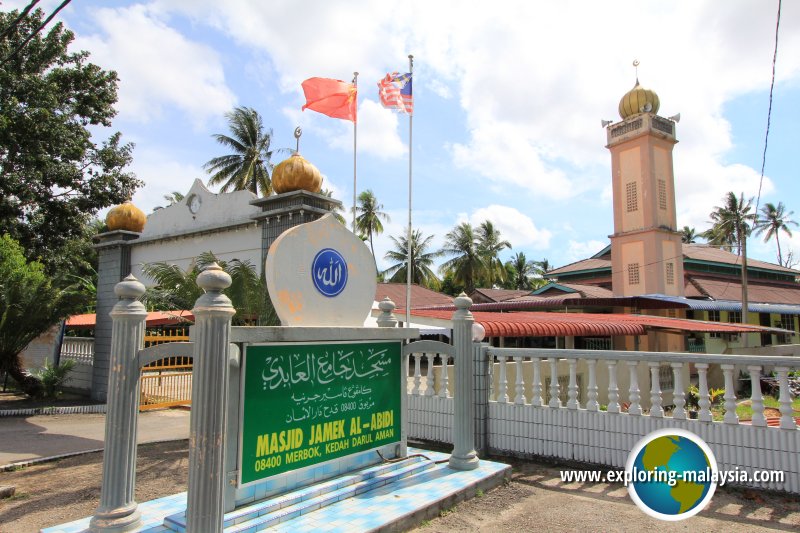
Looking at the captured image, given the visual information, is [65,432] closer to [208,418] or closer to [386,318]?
[386,318]

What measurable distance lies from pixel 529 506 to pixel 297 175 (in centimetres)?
660

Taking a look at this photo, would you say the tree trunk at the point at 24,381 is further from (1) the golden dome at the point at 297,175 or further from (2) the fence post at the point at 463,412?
(2) the fence post at the point at 463,412

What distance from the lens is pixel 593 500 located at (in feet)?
16.7

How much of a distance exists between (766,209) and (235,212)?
56.6 m

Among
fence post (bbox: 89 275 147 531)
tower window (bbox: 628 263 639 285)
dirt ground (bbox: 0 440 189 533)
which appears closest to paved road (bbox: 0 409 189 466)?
dirt ground (bbox: 0 440 189 533)

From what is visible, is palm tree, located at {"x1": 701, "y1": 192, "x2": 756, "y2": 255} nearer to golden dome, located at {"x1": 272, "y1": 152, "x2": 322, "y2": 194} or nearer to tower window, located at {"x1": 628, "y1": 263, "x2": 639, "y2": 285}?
tower window, located at {"x1": 628, "y1": 263, "x2": 639, "y2": 285}

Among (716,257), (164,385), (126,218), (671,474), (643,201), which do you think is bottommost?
(671,474)

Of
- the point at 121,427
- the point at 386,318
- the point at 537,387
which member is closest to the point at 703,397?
the point at 537,387

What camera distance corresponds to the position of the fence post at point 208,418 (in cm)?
338

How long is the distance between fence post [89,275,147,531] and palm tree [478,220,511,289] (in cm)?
3980

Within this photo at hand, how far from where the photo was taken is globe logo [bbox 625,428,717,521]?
4777mm

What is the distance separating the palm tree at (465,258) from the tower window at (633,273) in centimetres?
1552

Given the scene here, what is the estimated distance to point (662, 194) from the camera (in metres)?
27.0

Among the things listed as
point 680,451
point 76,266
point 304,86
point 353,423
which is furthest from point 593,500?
point 76,266
